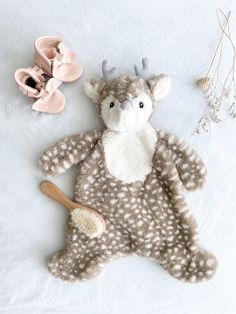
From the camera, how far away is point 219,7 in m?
1.22

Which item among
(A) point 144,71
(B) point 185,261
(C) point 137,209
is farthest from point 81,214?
(A) point 144,71

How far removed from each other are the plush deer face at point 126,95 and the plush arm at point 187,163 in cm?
9

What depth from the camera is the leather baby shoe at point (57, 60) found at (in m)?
1.14

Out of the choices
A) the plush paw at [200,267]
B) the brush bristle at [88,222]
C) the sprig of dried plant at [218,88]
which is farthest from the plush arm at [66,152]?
the plush paw at [200,267]

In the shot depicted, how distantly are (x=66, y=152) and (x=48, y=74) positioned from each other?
208 mm

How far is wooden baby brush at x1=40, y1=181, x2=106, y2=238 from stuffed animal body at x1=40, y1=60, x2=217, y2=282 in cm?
2

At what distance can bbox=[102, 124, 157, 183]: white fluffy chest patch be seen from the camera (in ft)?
3.78

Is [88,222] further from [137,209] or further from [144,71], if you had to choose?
[144,71]

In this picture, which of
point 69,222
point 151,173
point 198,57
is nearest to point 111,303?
point 69,222

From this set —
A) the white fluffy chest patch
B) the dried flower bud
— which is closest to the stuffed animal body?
the white fluffy chest patch

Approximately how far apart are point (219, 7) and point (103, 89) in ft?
1.31

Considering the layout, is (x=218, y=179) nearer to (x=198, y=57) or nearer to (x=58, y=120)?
(x=198, y=57)

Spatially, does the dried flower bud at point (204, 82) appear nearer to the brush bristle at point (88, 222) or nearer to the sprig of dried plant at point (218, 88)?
the sprig of dried plant at point (218, 88)

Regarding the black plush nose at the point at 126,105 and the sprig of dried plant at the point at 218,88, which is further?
the sprig of dried plant at the point at 218,88
